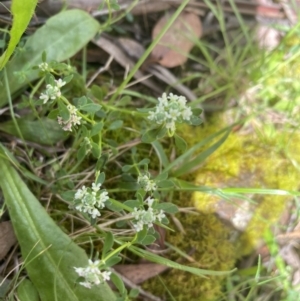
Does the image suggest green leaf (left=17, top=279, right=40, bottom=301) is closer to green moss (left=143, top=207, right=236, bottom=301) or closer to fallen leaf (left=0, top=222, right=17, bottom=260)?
fallen leaf (left=0, top=222, right=17, bottom=260)

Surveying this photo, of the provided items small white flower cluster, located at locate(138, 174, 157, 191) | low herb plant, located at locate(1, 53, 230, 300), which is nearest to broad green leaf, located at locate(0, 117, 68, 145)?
low herb plant, located at locate(1, 53, 230, 300)

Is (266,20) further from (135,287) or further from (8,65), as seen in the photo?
(135,287)

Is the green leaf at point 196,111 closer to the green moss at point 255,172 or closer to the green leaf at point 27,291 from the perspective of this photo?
the green moss at point 255,172

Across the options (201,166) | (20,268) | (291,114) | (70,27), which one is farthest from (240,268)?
(70,27)

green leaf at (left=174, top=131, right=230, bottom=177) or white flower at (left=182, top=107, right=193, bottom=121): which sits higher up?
white flower at (left=182, top=107, right=193, bottom=121)

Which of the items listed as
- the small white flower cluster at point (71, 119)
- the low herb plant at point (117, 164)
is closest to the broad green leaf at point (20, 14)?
the low herb plant at point (117, 164)

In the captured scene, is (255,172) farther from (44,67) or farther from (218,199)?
(44,67)
